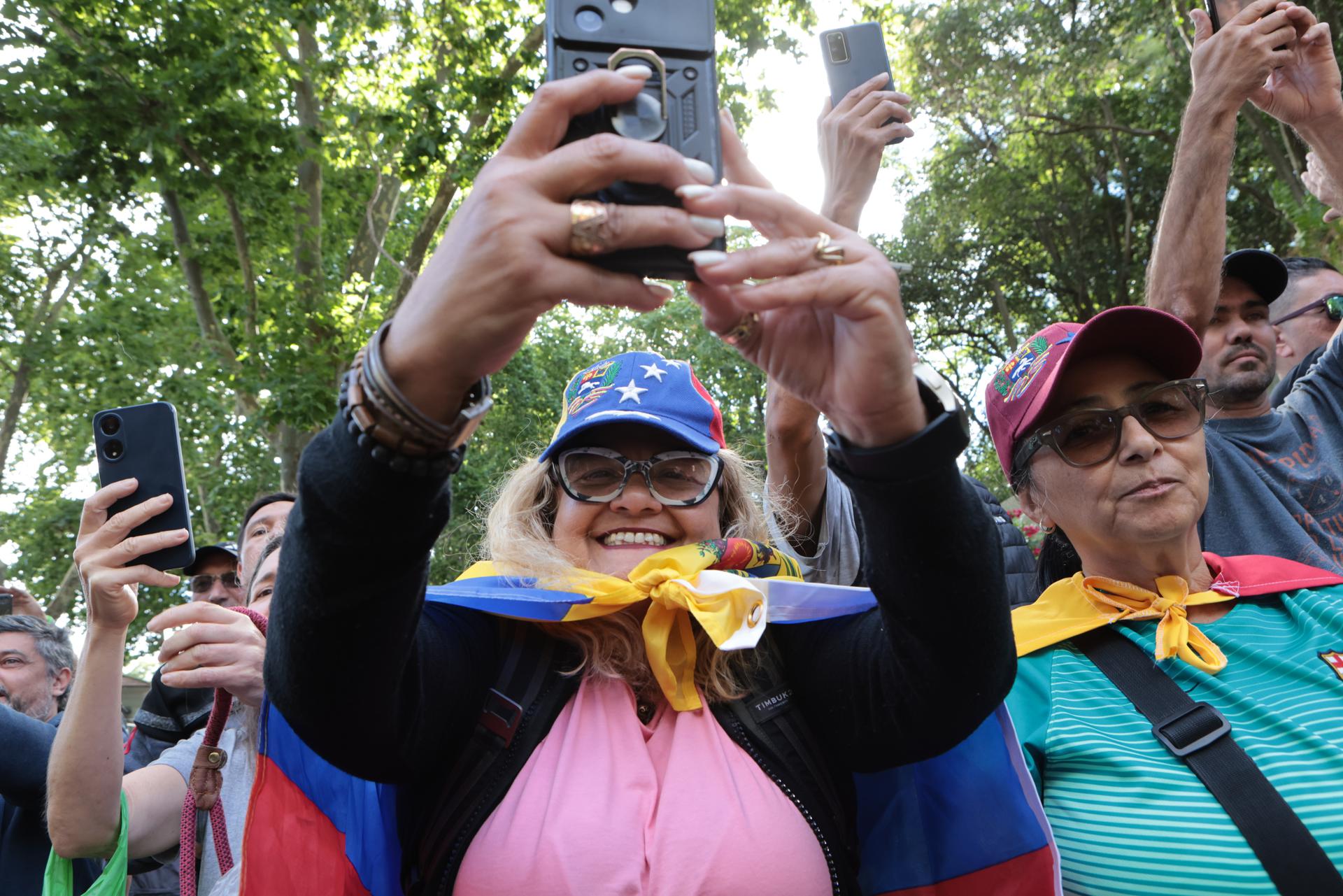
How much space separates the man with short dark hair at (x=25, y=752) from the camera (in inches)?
111

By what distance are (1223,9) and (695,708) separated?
2.56 m

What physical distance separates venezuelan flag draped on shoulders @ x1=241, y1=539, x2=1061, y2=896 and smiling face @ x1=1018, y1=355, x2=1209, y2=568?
0.66 meters

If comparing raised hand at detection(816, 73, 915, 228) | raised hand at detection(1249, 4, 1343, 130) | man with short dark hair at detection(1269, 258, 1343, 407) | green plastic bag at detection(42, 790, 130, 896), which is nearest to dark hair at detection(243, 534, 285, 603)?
green plastic bag at detection(42, 790, 130, 896)

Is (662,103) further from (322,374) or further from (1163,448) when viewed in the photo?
(322,374)


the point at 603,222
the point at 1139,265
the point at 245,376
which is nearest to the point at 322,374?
the point at 245,376

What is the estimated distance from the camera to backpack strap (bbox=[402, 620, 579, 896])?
1.55m

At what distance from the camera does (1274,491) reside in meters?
2.71

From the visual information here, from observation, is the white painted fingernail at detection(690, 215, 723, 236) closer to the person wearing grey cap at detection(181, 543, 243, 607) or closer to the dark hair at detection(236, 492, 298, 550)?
the dark hair at detection(236, 492, 298, 550)

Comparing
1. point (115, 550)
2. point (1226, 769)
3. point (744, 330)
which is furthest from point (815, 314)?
point (115, 550)

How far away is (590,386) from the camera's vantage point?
2115 mm

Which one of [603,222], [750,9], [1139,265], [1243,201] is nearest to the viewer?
[603,222]

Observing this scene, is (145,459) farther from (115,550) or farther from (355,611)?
(355,611)

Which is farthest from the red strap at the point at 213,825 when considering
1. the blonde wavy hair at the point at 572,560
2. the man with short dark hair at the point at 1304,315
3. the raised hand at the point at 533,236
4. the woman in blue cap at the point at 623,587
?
the man with short dark hair at the point at 1304,315

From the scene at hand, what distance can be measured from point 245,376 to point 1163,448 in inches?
360
